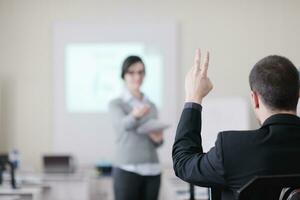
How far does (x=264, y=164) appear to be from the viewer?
4.19 ft

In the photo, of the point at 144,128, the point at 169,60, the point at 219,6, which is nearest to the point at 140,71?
the point at 144,128

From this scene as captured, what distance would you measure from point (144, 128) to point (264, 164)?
6.23 ft

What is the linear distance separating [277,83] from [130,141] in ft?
6.28

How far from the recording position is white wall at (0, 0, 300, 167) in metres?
4.99

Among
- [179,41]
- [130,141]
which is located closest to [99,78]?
[179,41]

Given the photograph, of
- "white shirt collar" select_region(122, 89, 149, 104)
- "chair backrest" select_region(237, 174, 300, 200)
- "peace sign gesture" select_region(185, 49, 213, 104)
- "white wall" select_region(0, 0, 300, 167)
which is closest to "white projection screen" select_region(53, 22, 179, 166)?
"white wall" select_region(0, 0, 300, 167)

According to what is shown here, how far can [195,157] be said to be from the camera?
1.31 metres

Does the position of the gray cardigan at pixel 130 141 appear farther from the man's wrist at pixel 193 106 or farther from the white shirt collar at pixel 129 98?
the man's wrist at pixel 193 106

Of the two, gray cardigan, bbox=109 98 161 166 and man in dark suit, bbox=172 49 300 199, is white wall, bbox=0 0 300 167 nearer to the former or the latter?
gray cardigan, bbox=109 98 161 166

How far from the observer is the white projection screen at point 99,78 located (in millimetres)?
4934

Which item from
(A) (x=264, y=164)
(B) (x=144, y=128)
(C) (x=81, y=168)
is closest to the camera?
(A) (x=264, y=164)

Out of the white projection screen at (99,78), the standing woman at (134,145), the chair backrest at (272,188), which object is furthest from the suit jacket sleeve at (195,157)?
the white projection screen at (99,78)

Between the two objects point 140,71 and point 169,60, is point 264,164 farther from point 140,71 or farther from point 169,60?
point 169,60

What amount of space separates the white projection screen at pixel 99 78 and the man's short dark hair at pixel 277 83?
3.61 metres
